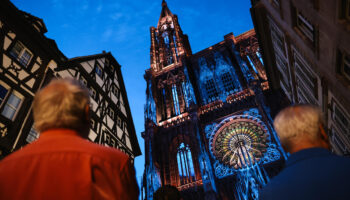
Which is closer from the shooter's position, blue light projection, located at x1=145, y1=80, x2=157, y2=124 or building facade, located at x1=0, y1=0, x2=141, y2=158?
building facade, located at x1=0, y1=0, x2=141, y2=158

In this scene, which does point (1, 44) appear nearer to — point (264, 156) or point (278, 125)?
point (278, 125)

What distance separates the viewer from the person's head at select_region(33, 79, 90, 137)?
59.5 inches

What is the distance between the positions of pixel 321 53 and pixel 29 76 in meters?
10.9

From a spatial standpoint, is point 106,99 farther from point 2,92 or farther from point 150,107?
point 150,107

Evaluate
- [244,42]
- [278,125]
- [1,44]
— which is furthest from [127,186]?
[244,42]

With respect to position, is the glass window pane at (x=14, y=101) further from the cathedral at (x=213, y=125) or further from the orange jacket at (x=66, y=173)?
the cathedral at (x=213, y=125)

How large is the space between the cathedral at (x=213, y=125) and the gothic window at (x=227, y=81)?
11cm

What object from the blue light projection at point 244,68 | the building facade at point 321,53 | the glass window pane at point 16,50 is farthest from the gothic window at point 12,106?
the blue light projection at point 244,68

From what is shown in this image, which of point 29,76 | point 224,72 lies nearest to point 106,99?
point 29,76

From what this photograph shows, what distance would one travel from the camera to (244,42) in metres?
25.6

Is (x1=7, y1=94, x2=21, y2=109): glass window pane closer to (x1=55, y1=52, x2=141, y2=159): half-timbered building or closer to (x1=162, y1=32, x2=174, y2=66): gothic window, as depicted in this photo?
(x1=55, y1=52, x2=141, y2=159): half-timbered building

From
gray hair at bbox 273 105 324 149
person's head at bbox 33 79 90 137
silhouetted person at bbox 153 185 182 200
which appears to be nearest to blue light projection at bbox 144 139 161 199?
silhouetted person at bbox 153 185 182 200

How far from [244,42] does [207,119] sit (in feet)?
34.9

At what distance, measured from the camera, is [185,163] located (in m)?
20.9
